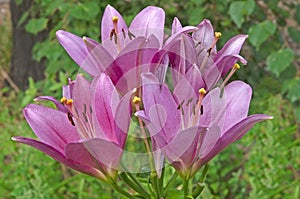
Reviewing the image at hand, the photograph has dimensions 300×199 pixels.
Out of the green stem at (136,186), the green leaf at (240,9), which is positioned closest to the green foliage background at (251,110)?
the green leaf at (240,9)

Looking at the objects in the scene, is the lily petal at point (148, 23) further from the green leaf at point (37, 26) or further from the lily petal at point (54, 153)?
the green leaf at point (37, 26)

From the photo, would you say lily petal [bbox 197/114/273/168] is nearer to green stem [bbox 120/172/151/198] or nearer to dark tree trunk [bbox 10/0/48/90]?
green stem [bbox 120/172/151/198]

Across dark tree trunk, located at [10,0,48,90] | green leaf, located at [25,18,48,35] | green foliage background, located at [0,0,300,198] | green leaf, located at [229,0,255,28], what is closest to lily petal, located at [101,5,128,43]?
green foliage background, located at [0,0,300,198]

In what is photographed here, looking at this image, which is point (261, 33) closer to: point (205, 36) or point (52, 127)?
point (205, 36)

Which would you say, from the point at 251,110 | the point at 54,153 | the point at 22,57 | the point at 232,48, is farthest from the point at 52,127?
the point at 22,57

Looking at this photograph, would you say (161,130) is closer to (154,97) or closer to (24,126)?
(154,97)

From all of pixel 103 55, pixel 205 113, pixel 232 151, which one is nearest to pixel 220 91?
pixel 205 113
